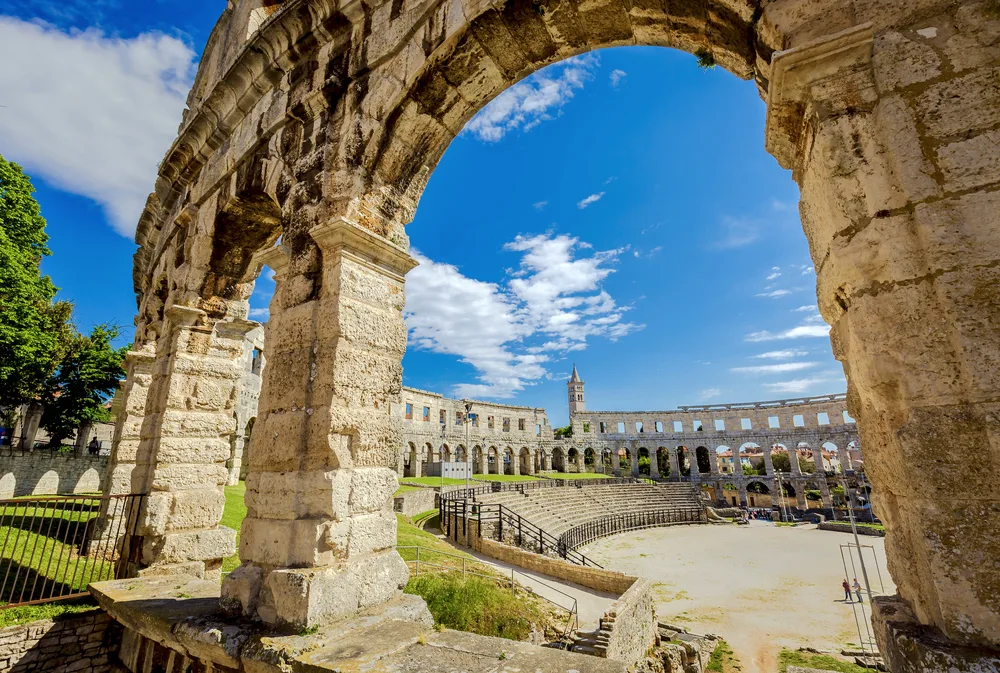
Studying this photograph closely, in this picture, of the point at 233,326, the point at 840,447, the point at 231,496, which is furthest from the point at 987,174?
the point at 840,447

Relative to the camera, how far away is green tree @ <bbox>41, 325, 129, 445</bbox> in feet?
58.7

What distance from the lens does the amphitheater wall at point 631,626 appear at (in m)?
6.82

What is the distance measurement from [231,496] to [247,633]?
12.5 metres

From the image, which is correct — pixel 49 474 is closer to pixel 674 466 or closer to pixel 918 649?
pixel 918 649

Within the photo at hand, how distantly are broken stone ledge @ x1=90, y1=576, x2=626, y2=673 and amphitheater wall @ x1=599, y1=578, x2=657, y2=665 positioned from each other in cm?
500

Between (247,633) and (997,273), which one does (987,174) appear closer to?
(997,273)

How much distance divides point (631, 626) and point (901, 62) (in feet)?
28.1

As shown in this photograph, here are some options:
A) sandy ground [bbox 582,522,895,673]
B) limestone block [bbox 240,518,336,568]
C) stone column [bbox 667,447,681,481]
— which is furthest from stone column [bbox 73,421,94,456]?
stone column [bbox 667,447,681,481]

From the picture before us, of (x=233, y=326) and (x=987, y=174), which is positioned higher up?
(x=233, y=326)

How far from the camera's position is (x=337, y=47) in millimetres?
4375

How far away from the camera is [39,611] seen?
13.3 feet

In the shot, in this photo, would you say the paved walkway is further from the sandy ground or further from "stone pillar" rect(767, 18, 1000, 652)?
"stone pillar" rect(767, 18, 1000, 652)

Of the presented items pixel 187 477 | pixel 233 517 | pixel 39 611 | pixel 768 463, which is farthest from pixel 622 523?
pixel 39 611

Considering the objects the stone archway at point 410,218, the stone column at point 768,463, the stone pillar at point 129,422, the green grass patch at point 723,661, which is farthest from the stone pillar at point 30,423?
the stone column at point 768,463
